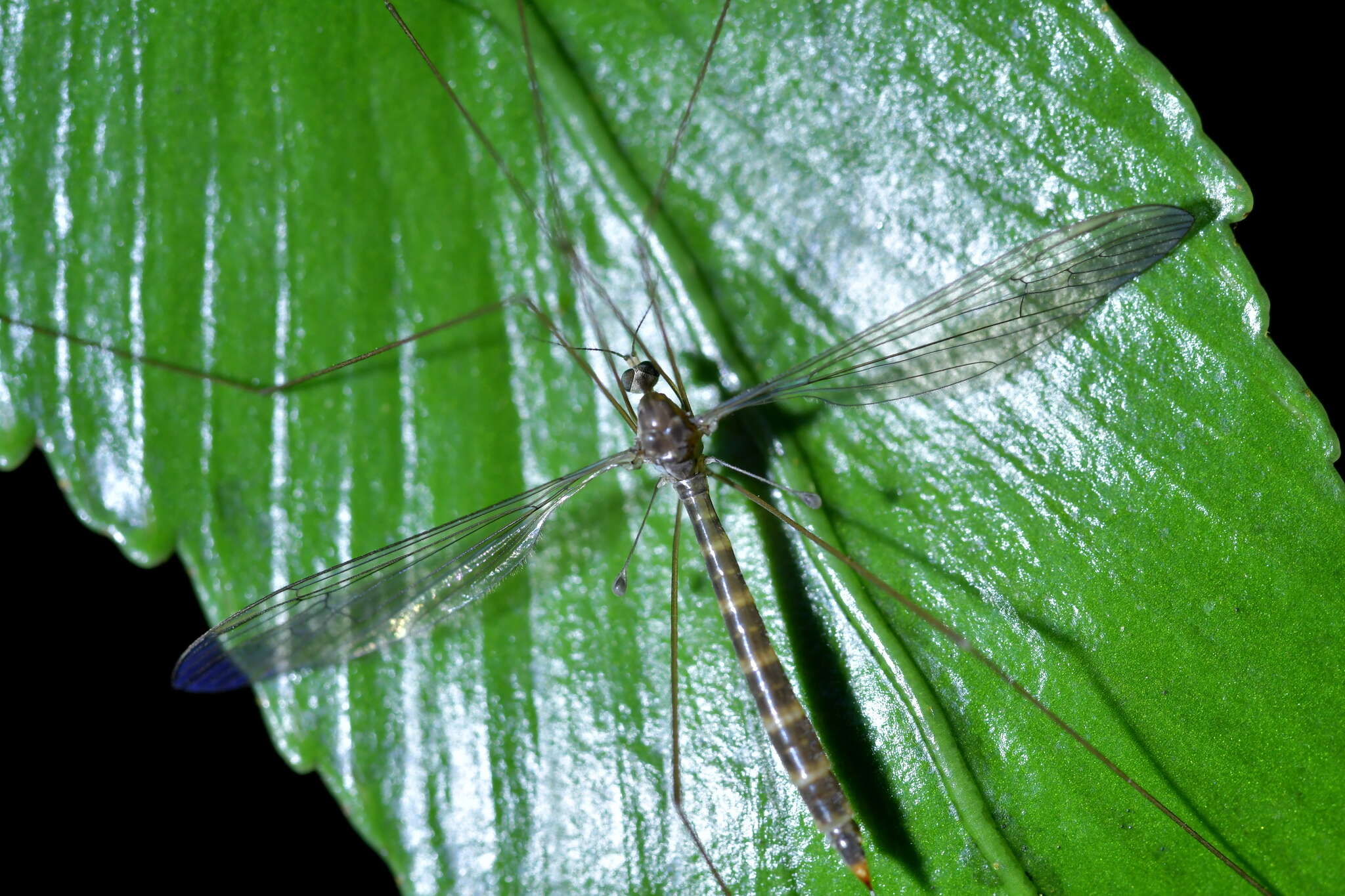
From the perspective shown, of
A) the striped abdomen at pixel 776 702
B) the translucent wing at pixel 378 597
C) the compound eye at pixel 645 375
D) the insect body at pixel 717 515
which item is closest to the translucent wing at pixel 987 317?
the insect body at pixel 717 515

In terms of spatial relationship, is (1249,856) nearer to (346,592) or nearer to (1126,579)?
(1126,579)

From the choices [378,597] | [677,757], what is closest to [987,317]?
[677,757]

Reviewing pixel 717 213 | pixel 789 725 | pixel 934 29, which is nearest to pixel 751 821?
pixel 789 725

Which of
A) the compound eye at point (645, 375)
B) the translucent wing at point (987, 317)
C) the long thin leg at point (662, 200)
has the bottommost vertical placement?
the translucent wing at point (987, 317)

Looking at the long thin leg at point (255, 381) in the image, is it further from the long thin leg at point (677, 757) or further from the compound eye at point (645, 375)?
the long thin leg at point (677, 757)

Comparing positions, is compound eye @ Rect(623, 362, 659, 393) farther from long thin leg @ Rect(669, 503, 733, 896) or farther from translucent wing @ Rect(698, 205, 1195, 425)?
long thin leg @ Rect(669, 503, 733, 896)

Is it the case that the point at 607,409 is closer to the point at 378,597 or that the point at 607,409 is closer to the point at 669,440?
the point at 669,440
